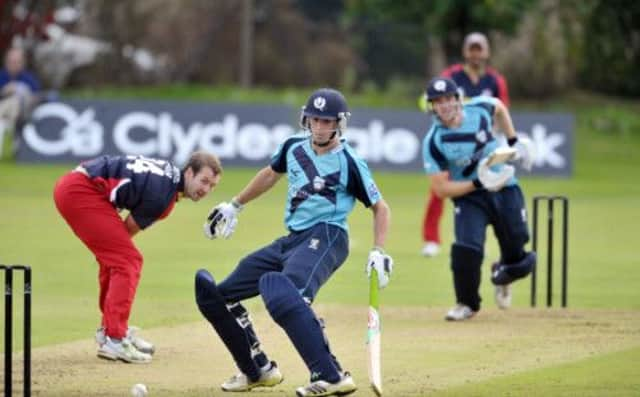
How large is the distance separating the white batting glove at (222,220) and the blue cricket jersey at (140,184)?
1.32 feet

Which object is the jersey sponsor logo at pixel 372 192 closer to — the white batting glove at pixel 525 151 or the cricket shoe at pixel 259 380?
the cricket shoe at pixel 259 380

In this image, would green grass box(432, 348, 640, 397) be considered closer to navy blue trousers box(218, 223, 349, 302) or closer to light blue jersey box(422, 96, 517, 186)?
navy blue trousers box(218, 223, 349, 302)

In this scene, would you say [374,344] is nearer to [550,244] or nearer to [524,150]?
[550,244]

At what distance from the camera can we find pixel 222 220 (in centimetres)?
992

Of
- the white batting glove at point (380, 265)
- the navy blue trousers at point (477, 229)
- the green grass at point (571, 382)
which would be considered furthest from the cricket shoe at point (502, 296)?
the white batting glove at point (380, 265)

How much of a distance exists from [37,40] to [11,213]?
11319mm

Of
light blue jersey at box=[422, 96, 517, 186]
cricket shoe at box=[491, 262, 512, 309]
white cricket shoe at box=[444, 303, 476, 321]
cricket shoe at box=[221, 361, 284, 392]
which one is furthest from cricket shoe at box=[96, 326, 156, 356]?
A: cricket shoe at box=[491, 262, 512, 309]

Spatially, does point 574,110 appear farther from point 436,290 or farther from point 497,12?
point 436,290

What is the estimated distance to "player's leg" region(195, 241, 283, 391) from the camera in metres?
9.27

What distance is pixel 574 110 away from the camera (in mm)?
34250

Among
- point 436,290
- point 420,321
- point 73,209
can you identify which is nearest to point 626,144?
point 436,290

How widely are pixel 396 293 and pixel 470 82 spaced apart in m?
3.05

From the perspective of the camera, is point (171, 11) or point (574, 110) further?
point (171, 11)

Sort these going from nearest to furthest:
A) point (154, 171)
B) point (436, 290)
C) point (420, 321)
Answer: point (154, 171) → point (420, 321) → point (436, 290)
